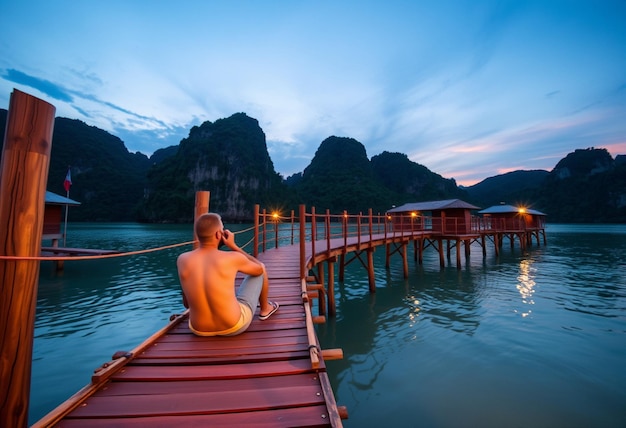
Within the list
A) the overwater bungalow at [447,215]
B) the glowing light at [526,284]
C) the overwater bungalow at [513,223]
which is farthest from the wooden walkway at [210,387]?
the overwater bungalow at [513,223]

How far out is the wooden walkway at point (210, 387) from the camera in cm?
199

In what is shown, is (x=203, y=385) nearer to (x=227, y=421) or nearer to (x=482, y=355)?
(x=227, y=421)

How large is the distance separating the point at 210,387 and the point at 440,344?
21.4 ft

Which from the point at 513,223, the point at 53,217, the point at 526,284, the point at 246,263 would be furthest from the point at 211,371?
the point at 513,223

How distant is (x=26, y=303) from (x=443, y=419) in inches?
220

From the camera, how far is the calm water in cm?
479

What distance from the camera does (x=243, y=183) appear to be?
10394cm

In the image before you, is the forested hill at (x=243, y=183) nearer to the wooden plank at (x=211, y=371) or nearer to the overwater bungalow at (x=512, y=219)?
the overwater bungalow at (x=512, y=219)

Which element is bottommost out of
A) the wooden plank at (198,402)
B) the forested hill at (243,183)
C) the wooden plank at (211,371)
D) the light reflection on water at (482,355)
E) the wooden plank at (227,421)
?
the light reflection on water at (482,355)

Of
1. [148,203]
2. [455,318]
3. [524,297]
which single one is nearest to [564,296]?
[524,297]

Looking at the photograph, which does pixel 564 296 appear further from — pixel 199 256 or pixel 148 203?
pixel 148 203

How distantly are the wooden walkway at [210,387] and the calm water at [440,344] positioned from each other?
109 inches

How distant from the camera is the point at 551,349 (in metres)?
6.71

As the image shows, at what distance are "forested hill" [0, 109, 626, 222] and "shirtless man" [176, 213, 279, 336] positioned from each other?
9657 cm
